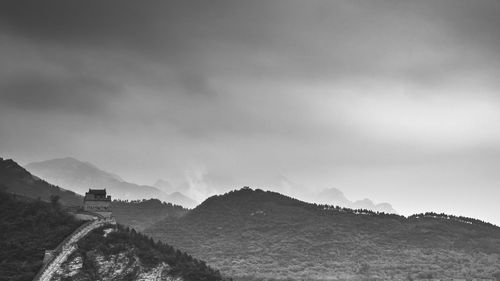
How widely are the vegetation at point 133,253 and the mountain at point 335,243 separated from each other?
46.2m

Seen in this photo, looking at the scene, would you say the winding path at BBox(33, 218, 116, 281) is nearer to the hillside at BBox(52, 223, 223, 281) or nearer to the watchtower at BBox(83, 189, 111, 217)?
the hillside at BBox(52, 223, 223, 281)

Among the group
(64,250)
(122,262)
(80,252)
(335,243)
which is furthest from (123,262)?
(335,243)

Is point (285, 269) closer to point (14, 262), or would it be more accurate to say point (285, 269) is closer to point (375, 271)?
point (375, 271)

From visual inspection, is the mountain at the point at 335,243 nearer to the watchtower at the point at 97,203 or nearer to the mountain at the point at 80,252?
the watchtower at the point at 97,203

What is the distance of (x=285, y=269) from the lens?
137m

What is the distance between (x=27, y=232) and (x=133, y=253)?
644 inches

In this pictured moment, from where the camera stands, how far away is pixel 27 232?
78.9 meters

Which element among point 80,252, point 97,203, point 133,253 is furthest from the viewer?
point 97,203

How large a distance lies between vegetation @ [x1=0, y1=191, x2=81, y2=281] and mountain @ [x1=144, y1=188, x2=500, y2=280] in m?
54.6

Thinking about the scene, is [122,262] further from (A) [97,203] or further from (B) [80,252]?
(A) [97,203]

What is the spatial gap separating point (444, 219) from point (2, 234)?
15236 centimetres

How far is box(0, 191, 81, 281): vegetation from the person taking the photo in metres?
69.8

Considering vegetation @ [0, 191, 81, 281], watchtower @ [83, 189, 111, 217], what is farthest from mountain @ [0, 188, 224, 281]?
watchtower @ [83, 189, 111, 217]

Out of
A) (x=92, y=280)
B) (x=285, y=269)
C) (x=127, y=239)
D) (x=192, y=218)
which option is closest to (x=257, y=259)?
(x=285, y=269)
